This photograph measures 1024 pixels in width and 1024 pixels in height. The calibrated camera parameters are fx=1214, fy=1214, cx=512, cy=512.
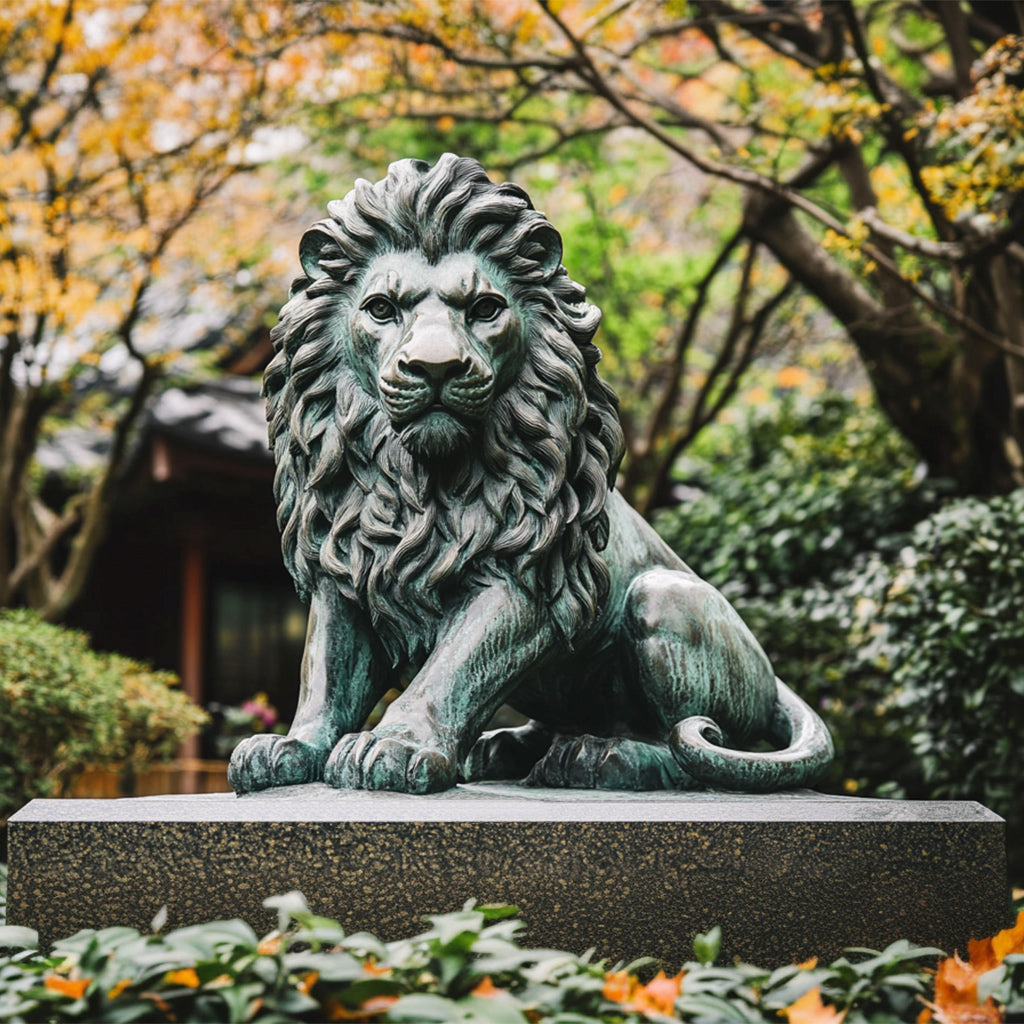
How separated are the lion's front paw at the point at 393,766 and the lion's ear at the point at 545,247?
1165mm

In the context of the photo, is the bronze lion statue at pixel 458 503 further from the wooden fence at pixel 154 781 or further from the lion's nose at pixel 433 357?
the wooden fence at pixel 154 781

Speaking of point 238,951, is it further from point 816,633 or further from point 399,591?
point 816,633

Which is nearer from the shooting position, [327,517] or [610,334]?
[327,517]

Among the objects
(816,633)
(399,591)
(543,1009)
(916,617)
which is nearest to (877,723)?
(816,633)

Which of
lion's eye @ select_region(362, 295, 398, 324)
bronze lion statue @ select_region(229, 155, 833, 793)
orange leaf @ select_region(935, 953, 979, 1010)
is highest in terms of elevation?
lion's eye @ select_region(362, 295, 398, 324)

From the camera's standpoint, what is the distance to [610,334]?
10.1m

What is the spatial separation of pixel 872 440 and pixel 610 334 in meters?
2.63

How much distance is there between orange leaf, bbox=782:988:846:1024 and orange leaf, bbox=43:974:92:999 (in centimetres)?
109

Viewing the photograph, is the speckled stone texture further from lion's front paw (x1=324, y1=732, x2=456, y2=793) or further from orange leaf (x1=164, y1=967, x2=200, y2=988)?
orange leaf (x1=164, y1=967, x2=200, y2=988)

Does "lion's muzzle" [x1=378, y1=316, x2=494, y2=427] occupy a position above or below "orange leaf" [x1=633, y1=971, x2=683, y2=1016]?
above

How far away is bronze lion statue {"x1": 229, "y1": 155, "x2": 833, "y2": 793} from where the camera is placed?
270cm

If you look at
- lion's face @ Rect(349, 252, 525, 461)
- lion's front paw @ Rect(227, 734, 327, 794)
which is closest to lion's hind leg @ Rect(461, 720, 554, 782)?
lion's front paw @ Rect(227, 734, 327, 794)

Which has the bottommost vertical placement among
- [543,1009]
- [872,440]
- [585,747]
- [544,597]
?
[543,1009]

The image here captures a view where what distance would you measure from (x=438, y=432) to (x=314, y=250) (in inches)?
23.3
